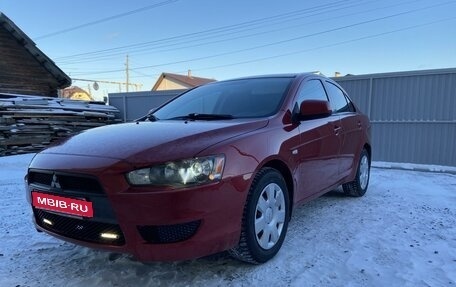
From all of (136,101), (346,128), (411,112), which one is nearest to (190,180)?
(346,128)

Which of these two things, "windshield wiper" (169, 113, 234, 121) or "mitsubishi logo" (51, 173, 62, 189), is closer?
"mitsubishi logo" (51, 173, 62, 189)

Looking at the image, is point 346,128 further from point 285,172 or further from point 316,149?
point 285,172

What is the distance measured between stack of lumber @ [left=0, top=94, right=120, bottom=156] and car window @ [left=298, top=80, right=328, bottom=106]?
8.34 metres

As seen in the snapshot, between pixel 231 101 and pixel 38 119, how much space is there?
35.5ft

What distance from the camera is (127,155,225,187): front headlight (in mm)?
2307

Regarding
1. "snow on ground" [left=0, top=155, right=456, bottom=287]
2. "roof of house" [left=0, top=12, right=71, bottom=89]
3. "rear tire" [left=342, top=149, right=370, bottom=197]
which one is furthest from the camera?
"roof of house" [left=0, top=12, right=71, bottom=89]

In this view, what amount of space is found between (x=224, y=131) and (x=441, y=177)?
5.76 metres

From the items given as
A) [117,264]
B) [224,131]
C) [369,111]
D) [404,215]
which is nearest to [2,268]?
[117,264]

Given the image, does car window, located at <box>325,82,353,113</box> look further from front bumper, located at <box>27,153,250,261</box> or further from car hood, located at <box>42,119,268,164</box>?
front bumper, located at <box>27,153,250,261</box>

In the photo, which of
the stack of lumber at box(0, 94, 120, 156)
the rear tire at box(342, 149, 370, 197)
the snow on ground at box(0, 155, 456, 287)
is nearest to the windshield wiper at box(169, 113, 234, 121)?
the snow on ground at box(0, 155, 456, 287)

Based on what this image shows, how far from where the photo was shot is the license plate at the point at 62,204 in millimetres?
2373

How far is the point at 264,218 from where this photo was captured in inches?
114

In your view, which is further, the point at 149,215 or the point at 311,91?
the point at 311,91

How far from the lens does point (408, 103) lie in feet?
29.3
